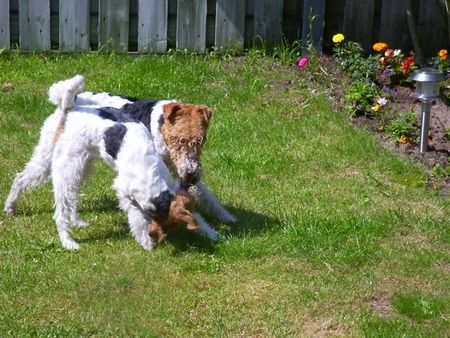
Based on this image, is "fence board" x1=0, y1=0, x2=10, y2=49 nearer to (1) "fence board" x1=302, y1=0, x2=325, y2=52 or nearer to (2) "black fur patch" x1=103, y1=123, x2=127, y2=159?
(1) "fence board" x1=302, y1=0, x2=325, y2=52

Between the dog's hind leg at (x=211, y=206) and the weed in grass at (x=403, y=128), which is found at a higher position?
the weed in grass at (x=403, y=128)

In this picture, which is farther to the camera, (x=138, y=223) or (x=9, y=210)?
(x=9, y=210)

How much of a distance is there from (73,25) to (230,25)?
5.56 feet

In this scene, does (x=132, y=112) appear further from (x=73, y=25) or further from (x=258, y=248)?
(x=73, y=25)

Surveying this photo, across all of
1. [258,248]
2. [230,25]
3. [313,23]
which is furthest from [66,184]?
[313,23]

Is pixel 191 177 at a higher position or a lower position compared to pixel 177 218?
higher

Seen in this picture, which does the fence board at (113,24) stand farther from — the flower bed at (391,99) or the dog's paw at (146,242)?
the dog's paw at (146,242)

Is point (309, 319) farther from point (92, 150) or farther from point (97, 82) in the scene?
point (97, 82)

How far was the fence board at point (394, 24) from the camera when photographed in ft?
33.2

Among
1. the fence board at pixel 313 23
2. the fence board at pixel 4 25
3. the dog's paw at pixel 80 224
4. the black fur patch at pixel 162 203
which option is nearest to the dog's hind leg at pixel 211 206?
the black fur patch at pixel 162 203

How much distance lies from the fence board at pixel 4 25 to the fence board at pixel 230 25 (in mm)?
2246

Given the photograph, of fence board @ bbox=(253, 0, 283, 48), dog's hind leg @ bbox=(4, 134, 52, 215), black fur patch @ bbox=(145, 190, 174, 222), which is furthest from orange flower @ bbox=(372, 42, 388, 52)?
black fur patch @ bbox=(145, 190, 174, 222)

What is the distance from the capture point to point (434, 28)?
A: 1025 cm

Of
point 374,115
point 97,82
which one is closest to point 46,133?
point 97,82
